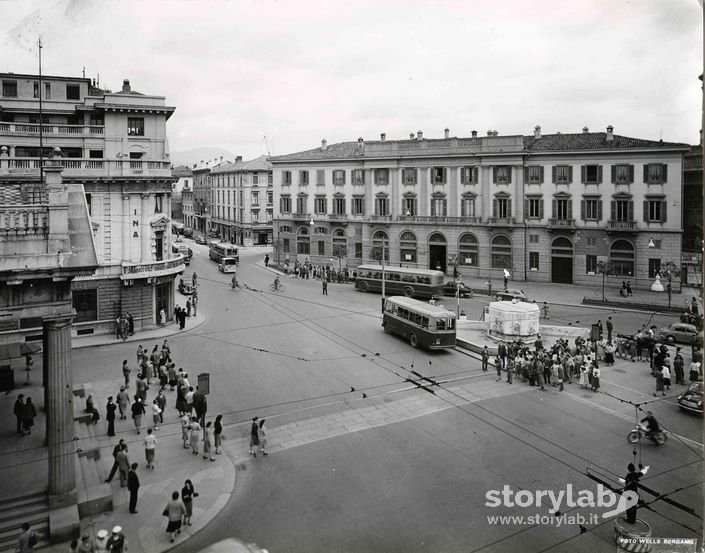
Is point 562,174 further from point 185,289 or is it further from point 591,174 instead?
point 185,289

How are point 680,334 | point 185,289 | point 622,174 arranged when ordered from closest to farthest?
point 680,334, point 185,289, point 622,174

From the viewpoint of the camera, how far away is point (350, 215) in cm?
6725

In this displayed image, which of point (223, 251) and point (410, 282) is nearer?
point (410, 282)

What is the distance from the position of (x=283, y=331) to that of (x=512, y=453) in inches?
807

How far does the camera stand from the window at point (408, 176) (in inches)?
2492

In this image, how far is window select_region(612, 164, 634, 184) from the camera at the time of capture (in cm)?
5206

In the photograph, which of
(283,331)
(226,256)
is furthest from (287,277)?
(283,331)

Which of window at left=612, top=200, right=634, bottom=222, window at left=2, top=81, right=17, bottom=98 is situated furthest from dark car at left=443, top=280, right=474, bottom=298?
window at left=2, top=81, right=17, bottom=98

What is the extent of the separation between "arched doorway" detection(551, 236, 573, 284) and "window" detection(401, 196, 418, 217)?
16158mm

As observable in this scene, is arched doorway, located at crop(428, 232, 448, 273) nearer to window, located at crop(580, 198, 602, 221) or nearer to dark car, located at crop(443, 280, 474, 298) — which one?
dark car, located at crop(443, 280, 474, 298)

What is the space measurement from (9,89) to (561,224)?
52.1m

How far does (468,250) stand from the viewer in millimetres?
60406

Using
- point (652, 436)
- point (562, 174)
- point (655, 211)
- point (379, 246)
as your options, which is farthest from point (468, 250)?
point (652, 436)

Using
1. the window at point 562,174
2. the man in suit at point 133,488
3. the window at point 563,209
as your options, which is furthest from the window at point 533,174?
the man in suit at point 133,488
